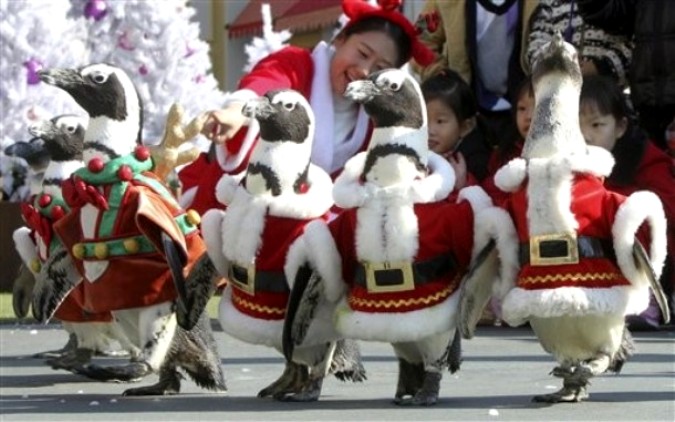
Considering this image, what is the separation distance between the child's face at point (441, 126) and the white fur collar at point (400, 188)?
1.28m

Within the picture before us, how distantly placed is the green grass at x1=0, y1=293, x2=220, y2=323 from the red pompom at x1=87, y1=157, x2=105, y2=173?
3.14 metres

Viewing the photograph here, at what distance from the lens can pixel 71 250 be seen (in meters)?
7.13

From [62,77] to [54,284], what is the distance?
781mm

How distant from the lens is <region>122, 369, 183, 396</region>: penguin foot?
700cm

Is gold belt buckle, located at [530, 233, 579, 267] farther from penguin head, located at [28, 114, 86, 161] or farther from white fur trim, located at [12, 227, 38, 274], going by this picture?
white fur trim, located at [12, 227, 38, 274]

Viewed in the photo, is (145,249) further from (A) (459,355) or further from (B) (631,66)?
(B) (631,66)

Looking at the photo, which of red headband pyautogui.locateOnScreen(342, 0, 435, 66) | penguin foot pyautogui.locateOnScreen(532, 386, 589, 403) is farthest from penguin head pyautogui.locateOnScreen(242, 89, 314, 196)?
penguin foot pyautogui.locateOnScreen(532, 386, 589, 403)

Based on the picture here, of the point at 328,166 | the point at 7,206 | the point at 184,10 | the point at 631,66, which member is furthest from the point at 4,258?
the point at 328,166

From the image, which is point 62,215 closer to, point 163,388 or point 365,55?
point 163,388

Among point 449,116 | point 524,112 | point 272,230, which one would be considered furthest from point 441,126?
point 272,230

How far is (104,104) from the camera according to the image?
706 centimetres

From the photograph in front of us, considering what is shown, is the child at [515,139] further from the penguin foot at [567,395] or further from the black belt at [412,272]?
the penguin foot at [567,395]

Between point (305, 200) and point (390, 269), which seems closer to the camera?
point (390, 269)

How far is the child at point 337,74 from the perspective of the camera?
745 centimetres
